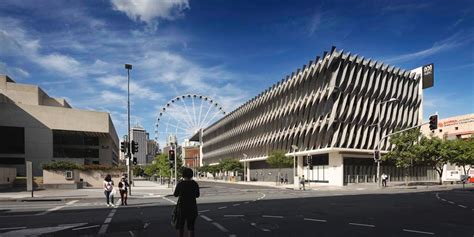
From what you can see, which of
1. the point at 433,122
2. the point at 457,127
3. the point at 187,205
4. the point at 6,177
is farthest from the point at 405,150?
the point at 457,127

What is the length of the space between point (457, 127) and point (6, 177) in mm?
107554

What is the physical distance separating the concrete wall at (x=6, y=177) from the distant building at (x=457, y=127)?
94.2 metres

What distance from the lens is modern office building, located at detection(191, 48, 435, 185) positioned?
5409 cm

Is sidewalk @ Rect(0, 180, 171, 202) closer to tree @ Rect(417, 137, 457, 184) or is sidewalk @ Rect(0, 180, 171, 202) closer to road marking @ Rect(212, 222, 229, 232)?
road marking @ Rect(212, 222, 229, 232)

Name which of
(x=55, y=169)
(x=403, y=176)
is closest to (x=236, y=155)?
(x=403, y=176)

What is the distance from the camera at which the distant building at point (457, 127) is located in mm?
101850

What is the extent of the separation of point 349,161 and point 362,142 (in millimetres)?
3407

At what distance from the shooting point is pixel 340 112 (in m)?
53.9

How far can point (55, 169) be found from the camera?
4178cm

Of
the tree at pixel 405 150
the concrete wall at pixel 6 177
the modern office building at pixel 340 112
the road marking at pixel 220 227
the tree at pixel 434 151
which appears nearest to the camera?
the road marking at pixel 220 227

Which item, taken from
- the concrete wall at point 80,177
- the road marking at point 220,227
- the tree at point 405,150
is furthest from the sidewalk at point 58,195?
the tree at point 405,150

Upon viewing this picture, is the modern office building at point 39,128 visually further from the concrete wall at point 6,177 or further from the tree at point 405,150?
the tree at point 405,150

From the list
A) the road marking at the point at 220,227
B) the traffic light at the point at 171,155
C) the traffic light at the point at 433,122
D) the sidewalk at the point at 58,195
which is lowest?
the sidewalk at the point at 58,195

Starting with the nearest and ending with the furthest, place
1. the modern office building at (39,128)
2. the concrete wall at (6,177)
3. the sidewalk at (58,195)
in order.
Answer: the sidewalk at (58,195) < the concrete wall at (6,177) < the modern office building at (39,128)
